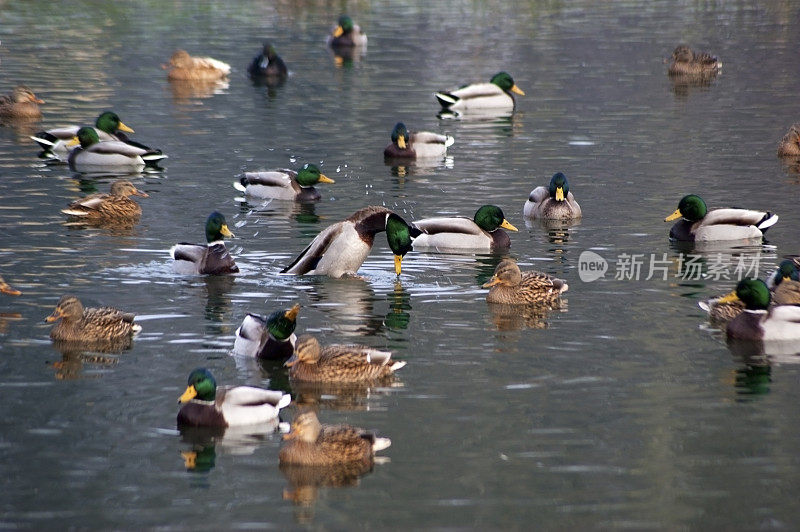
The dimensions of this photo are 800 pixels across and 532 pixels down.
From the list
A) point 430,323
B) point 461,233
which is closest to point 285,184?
point 461,233

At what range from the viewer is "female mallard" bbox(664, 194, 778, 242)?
53.8 feet

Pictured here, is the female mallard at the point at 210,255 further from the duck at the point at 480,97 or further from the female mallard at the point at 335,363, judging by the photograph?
the duck at the point at 480,97

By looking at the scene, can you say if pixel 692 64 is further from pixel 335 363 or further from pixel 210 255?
pixel 335 363

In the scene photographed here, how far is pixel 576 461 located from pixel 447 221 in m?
7.23

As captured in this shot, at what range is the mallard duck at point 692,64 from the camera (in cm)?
3198

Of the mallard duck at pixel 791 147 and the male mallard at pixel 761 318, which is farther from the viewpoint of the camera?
the mallard duck at pixel 791 147

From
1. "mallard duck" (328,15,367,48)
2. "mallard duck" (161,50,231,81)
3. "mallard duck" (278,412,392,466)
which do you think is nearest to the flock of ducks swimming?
"mallard duck" (278,412,392,466)

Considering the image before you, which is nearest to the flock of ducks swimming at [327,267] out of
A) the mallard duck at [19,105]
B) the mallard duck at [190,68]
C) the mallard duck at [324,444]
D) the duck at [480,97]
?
the mallard duck at [324,444]

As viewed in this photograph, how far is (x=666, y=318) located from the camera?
42.7 feet

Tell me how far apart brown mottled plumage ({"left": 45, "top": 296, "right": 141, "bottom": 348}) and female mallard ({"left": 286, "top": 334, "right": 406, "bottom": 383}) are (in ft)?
6.37

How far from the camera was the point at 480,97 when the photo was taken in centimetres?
2817

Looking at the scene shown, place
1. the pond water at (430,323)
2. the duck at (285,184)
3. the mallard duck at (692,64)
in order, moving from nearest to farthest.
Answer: the pond water at (430,323) < the duck at (285,184) < the mallard duck at (692,64)

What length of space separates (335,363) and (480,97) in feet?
58.4

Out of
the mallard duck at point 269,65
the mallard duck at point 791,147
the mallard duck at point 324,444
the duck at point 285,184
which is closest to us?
the mallard duck at point 324,444
